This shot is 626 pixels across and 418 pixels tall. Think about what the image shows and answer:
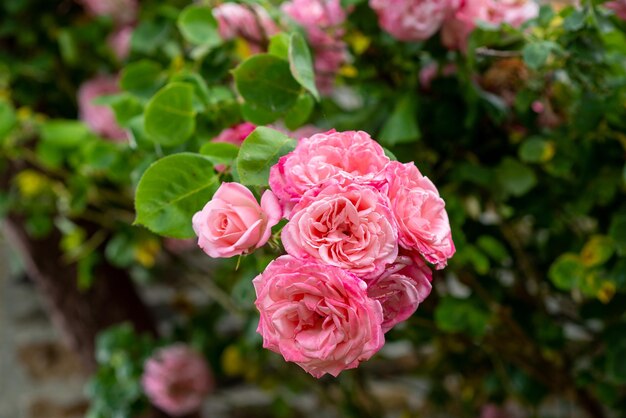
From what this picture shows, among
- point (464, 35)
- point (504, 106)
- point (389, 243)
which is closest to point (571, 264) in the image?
point (504, 106)

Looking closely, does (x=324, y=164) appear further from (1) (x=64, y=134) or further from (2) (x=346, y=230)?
(1) (x=64, y=134)

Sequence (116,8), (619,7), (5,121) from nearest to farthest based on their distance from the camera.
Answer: (619,7)
(5,121)
(116,8)

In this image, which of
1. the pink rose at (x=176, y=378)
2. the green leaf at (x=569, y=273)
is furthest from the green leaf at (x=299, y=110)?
the pink rose at (x=176, y=378)

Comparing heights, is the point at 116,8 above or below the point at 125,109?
below

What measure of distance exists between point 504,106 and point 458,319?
275 mm

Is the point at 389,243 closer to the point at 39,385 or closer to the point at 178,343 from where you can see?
the point at 178,343

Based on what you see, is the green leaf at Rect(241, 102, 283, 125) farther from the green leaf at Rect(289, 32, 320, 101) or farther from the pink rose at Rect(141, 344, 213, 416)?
the pink rose at Rect(141, 344, 213, 416)

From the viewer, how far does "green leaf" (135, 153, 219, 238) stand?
22.8 inches

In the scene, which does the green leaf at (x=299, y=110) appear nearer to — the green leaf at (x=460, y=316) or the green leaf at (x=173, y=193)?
the green leaf at (x=173, y=193)

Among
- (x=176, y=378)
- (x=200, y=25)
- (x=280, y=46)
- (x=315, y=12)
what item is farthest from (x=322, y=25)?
(x=176, y=378)

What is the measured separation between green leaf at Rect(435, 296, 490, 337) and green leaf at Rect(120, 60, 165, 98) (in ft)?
1.52

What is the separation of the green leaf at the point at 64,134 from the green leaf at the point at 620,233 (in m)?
0.81

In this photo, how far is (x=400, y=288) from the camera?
496mm

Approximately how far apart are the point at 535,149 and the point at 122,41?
0.76m
